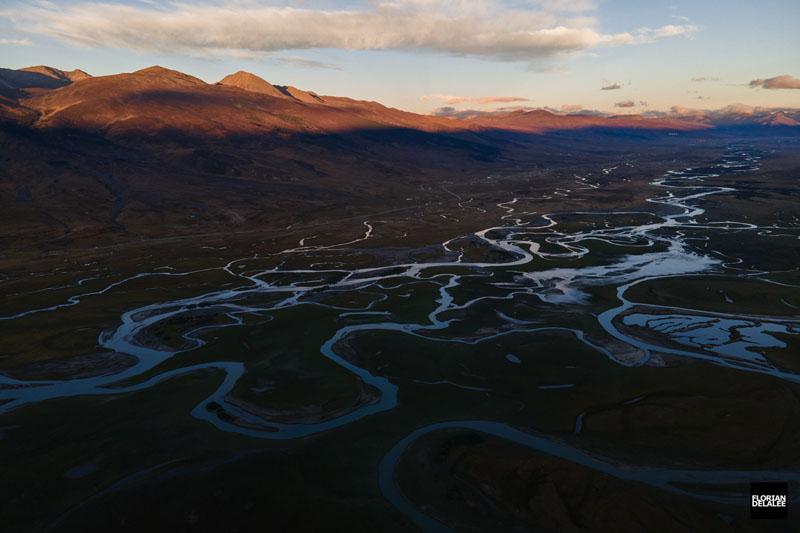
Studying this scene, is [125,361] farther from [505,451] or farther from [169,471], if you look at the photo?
[505,451]

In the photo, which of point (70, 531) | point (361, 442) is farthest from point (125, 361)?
point (361, 442)

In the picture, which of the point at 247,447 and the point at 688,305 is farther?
the point at 688,305

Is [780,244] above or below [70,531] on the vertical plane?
above

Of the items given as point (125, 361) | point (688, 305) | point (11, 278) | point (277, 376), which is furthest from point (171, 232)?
point (688, 305)

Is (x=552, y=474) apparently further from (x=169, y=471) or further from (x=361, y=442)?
(x=169, y=471)

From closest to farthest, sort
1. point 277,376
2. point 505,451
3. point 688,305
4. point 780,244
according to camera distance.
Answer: point 505,451, point 277,376, point 688,305, point 780,244

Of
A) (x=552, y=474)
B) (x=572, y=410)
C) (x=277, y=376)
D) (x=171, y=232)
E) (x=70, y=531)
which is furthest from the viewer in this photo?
(x=171, y=232)
